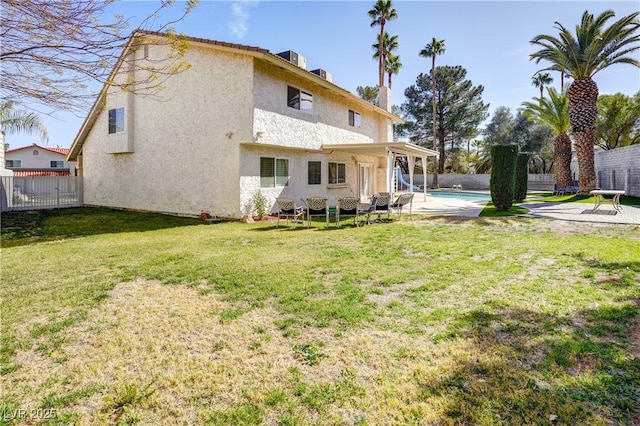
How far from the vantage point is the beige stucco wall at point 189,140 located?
1466cm

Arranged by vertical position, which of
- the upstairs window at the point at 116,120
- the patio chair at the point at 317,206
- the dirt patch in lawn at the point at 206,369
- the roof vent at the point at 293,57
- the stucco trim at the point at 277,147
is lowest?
the dirt patch in lawn at the point at 206,369

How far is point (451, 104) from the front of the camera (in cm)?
4706

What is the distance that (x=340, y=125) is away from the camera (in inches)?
828

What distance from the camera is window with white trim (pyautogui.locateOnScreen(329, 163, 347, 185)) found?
2069cm

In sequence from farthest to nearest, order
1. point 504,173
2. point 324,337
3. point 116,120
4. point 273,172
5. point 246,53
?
point 116,120
point 504,173
point 273,172
point 246,53
point 324,337

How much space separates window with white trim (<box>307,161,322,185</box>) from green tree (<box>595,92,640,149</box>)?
34.3 metres

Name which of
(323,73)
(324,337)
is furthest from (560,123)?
(324,337)

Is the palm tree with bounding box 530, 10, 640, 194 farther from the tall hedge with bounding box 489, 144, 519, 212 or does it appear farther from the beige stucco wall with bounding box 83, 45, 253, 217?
the beige stucco wall with bounding box 83, 45, 253, 217

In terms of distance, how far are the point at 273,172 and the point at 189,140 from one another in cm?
412

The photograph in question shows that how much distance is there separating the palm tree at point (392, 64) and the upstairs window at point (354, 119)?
20568 millimetres

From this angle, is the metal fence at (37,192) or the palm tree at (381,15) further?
the palm tree at (381,15)

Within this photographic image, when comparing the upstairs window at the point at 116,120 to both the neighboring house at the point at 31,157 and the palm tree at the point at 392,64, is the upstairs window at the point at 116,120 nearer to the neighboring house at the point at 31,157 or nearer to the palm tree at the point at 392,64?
the palm tree at the point at 392,64

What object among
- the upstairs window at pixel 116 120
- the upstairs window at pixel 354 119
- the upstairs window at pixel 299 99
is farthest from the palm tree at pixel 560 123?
the upstairs window at pixel 116 120

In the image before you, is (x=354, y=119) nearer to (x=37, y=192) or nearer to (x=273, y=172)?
(x=273, y=172)
